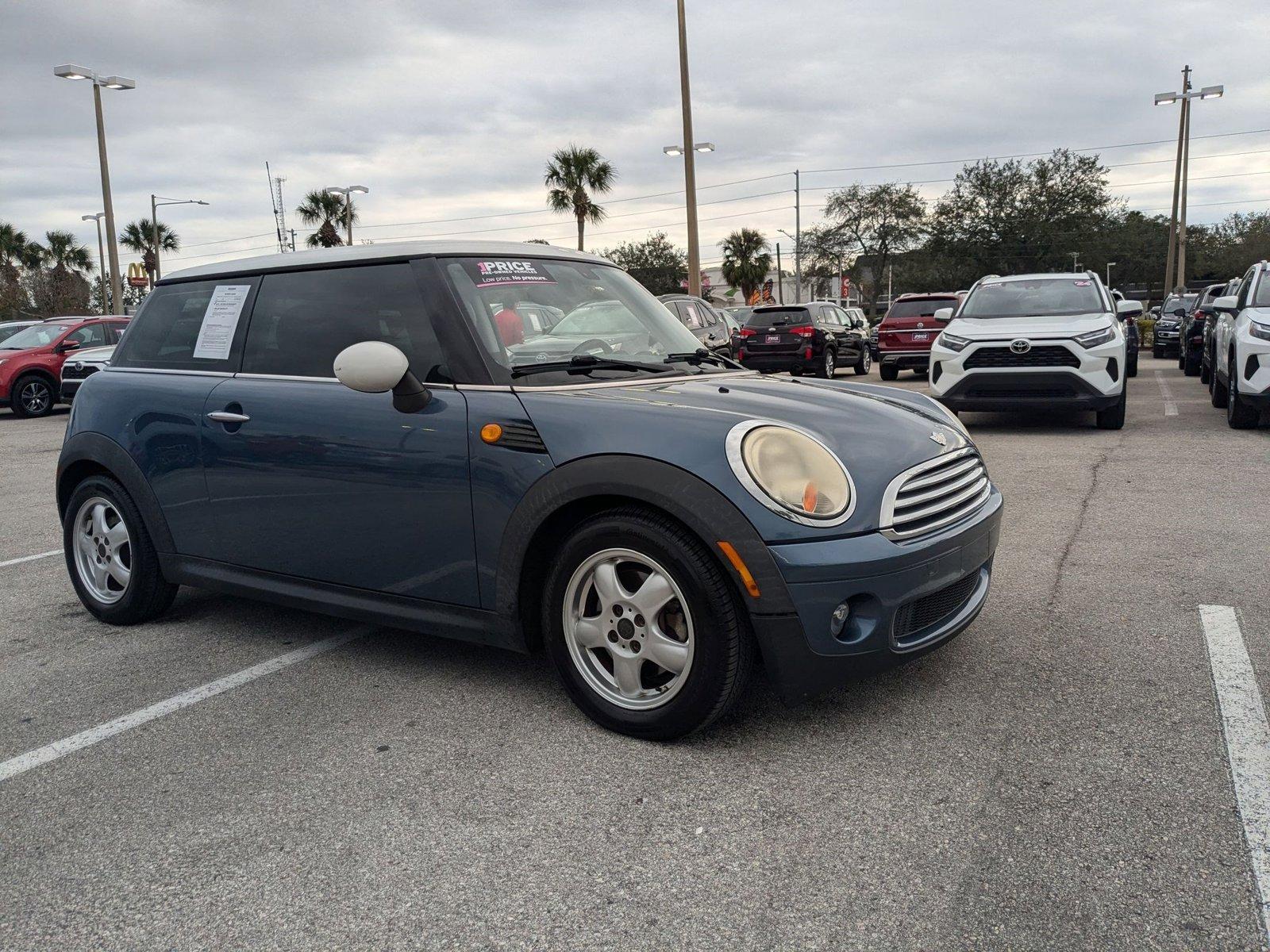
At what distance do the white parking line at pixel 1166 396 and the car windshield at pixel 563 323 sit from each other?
993 cm

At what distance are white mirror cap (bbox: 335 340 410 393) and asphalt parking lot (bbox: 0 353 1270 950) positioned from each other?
1098 mm

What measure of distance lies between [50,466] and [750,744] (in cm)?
967

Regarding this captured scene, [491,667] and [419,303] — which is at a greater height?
[419,303]

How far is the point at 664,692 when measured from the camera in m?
3.09

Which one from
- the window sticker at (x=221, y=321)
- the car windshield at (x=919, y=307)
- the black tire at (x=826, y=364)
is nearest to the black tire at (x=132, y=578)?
the window sticker at (x=221, y=321)

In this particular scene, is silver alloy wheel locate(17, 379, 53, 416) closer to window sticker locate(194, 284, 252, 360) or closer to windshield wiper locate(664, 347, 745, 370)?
window sticker locate(194, 284, 252, 360)

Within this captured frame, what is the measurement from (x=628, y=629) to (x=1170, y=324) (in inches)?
1014

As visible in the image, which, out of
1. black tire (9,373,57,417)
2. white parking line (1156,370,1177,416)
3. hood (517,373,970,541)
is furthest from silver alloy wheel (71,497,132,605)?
black tire (9,373,57,417)

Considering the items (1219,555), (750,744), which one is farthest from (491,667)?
(1219,555)

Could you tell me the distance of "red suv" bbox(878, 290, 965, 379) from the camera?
60.5 ft

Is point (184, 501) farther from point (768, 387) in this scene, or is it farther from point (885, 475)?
point (885, 475)

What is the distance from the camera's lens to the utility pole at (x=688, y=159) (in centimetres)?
2166

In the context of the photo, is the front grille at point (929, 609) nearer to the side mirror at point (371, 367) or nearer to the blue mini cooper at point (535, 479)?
the blue mini cooper at point (535, 479)

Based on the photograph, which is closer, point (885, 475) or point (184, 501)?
point (885, 475)
